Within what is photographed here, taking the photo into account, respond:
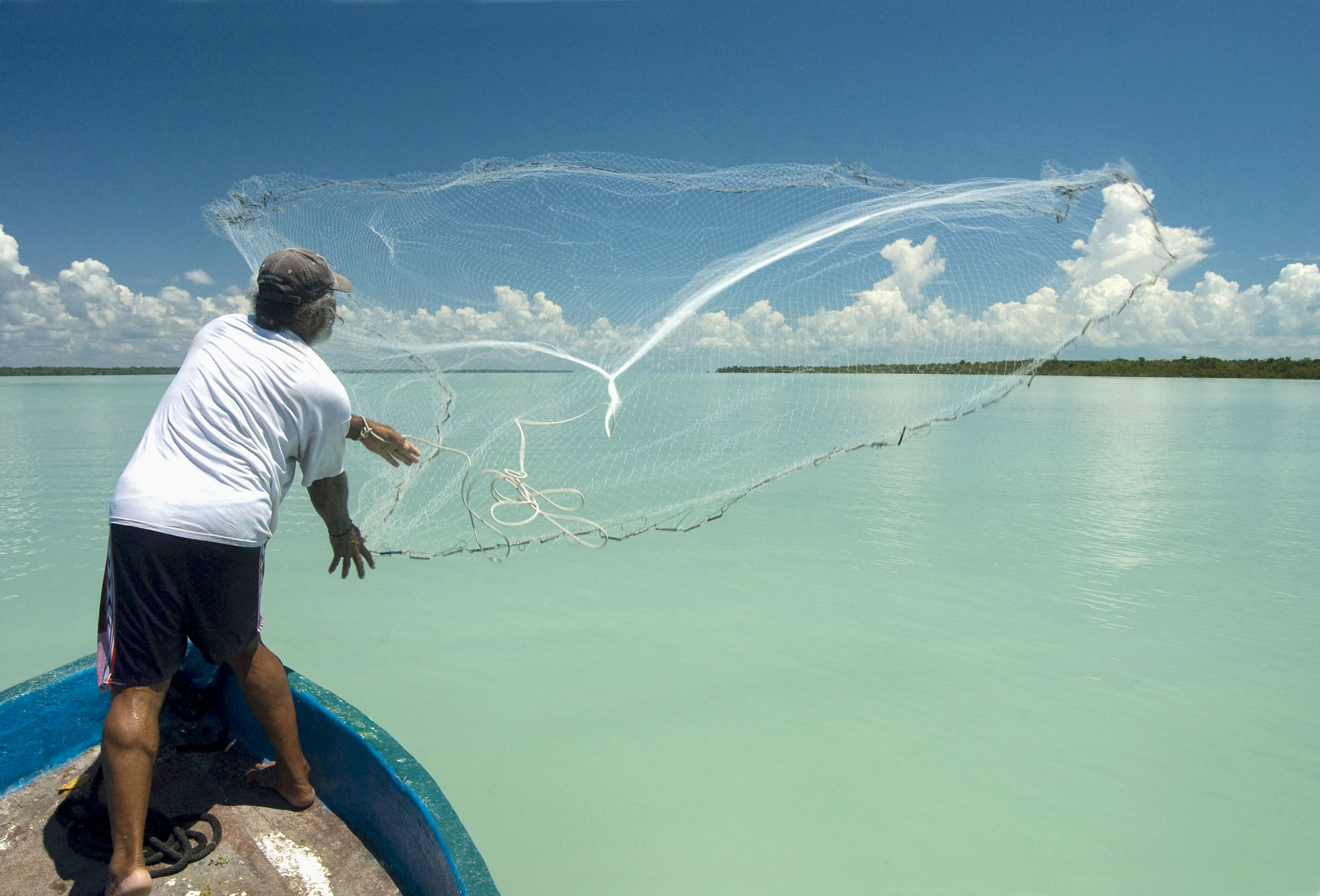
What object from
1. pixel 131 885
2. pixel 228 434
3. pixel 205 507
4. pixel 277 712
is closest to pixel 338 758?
pixel 277 712

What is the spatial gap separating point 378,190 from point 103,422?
72.2 ft

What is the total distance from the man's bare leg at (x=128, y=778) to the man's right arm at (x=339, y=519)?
2.31 feet

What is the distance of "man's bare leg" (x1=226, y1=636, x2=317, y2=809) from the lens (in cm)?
213

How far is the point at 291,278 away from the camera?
203 centimetres

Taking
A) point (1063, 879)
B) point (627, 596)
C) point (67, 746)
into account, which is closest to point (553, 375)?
point (627, 596)

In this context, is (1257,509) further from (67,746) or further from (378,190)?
(67,746)

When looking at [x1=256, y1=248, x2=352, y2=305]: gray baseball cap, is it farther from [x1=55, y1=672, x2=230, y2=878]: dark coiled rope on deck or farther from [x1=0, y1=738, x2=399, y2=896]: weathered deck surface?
[x1=0, y1=738, x2=399, y2=896]: weathered deck surface

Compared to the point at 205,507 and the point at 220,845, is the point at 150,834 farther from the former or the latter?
the point at 205,507

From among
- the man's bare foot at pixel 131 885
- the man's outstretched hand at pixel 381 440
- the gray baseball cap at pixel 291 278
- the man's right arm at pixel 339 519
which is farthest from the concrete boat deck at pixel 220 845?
the gray baseball cap at pixel 291 278

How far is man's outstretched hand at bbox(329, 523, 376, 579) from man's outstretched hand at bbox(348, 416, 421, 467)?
32cm

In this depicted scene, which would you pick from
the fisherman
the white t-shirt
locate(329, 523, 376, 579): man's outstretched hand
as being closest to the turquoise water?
locate(329, 523, 376, 579): man's outstretched hand

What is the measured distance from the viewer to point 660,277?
4.78 m

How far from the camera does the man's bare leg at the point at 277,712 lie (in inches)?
83.8

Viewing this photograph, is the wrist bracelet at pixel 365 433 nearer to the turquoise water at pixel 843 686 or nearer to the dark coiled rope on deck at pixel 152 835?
the dark coiled rope on deck at pixel 152 835
